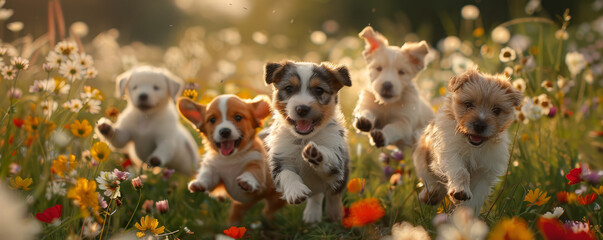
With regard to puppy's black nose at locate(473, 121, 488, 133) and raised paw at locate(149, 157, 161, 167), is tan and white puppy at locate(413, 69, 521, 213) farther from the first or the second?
raised paw at locate(149, 157, 161, 167)

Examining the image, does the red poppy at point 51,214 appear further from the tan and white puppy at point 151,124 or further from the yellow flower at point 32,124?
the tan and white puppy at point 151,124

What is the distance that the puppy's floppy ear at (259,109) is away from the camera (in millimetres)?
3764

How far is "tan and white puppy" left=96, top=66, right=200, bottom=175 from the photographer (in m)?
4.53

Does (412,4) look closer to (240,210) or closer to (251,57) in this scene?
(251,57)

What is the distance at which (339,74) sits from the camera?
10.5ft

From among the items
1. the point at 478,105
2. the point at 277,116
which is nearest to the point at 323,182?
the point at 277,116

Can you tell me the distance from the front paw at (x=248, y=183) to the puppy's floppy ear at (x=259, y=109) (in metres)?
0.50

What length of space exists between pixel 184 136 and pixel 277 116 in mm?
2197

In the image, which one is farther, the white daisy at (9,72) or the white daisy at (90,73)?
the white daisy at (90,73)

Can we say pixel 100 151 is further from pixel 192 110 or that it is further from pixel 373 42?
pixel 373 42

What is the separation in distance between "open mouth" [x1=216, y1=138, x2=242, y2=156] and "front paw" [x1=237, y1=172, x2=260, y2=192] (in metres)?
0.30

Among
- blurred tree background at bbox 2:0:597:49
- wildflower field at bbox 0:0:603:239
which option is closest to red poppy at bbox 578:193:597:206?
wildflower field at bbox 0:0:603:239

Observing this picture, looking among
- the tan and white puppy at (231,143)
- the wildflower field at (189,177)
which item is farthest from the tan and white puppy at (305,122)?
the tan and white puppy at (231,143)

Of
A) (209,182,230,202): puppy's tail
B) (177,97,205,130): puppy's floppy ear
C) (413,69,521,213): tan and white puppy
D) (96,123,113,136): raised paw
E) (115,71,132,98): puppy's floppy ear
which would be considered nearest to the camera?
(413,69,521,213): tan and white puppy
